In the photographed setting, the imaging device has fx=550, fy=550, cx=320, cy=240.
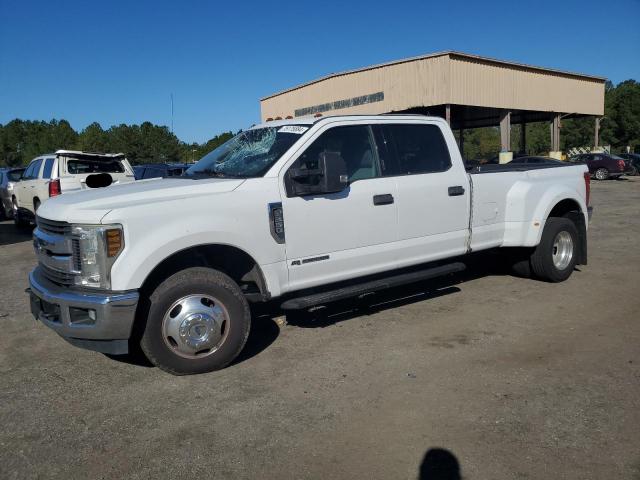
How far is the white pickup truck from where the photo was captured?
3980 millimetres

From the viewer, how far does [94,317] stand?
3.91m

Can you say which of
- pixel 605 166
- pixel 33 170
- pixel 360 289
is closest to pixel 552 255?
pixel 360 289

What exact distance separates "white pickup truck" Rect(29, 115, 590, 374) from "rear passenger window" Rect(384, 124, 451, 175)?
0.01 meters

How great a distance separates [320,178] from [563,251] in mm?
3994

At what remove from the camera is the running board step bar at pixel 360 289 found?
4602mm

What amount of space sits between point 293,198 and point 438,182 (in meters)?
1.78

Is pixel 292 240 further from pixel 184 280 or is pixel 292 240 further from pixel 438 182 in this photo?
pixel 438 182

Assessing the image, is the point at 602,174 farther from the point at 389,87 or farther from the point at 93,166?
the point at 93,166

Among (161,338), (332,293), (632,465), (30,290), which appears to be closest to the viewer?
(632,465)

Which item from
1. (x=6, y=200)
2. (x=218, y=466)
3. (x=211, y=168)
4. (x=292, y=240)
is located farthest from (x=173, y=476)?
(x=6, y=200)

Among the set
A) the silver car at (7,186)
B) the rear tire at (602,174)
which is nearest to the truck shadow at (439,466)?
the silver car at (7,186)

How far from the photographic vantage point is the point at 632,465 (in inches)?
116

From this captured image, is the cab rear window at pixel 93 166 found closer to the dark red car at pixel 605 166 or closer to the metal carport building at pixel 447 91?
the metal carport building at pixel 447 91

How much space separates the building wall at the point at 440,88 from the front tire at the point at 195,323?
2072 centimetres
